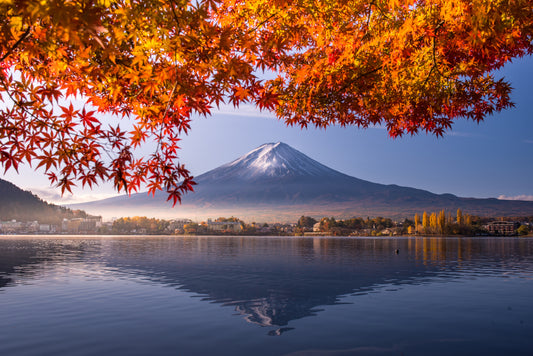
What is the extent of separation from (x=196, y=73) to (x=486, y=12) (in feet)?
13.9

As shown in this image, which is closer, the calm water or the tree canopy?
the tree canopy

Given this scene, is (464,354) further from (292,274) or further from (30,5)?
(292,274)

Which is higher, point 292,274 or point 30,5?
point 30,5

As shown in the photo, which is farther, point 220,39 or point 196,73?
point 196,73

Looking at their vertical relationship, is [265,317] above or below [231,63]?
below

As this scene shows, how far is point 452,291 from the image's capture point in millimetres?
19391

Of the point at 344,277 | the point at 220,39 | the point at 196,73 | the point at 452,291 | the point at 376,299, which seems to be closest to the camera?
the point at 220,39

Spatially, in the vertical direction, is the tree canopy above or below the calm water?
above

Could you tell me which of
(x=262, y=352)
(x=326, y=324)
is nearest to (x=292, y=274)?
(x=326, y=324)

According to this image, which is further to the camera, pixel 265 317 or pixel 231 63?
pixel 265 317

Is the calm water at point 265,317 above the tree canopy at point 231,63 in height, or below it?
below

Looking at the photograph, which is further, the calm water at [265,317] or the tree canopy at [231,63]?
the calm water at [265,317]

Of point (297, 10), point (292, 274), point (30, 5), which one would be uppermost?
point (297, 10)

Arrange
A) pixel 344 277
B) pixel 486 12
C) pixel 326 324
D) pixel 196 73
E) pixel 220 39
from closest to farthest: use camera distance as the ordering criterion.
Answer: pixel 486 12 → pixel 220 39 → pixel 196 73 → pixel 326 324 → pixel 344 277
